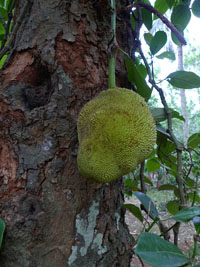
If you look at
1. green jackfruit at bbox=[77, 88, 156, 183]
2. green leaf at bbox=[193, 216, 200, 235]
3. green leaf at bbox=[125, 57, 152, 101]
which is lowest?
Result: green leaf at bbox=[193, 216, 200, 235]

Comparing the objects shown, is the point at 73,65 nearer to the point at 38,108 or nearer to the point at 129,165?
the point at 38,108

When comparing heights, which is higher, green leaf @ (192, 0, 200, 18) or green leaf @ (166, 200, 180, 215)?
green leaf @ (192, 0, 200, 18)

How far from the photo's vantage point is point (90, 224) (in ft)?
2.09

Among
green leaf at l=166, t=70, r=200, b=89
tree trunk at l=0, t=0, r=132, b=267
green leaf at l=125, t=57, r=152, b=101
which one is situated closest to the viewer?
tree trunk at l=0, t=0, r=132, b=267

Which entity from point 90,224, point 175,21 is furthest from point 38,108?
point 175,21

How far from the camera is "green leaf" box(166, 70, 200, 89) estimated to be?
0.83 metres

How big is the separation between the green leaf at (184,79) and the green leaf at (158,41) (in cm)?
14

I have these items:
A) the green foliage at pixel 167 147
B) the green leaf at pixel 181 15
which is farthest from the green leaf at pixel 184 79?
the green leaf at pixel 181 15

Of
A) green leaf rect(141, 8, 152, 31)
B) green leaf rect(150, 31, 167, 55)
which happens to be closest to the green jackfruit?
green leaf rect(150, 31, 167, 55)

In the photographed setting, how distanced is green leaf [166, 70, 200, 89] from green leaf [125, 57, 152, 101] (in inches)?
6.7

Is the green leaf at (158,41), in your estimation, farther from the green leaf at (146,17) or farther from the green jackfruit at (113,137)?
the green jackfruit at (113,137)

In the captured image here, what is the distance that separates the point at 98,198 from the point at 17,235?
222 millimetres

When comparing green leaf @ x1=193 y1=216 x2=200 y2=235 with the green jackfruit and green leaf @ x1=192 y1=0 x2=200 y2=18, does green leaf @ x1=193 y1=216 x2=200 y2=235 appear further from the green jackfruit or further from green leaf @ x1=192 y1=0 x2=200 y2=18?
green leaf @ x1=192 y1=0 x2=200 y2=18

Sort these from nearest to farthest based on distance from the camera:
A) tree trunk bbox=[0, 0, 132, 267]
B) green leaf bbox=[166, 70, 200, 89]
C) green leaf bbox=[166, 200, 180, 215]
Answer: tree trunk bbox=[0, 0, 132, 267], green leaf bbox=[166, 70, 200, 89], green leaf bbox=[166, 200, 180, 215]
